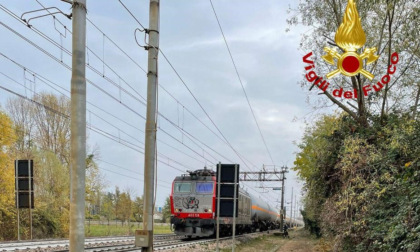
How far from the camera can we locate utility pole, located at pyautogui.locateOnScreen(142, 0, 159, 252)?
8.62m

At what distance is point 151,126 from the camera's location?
29.1ft

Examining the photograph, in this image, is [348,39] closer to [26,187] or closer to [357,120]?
[357,120]

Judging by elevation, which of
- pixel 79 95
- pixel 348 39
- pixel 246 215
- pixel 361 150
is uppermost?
pixel 348 39

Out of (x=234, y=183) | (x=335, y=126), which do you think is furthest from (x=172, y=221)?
(x=234, y=183)

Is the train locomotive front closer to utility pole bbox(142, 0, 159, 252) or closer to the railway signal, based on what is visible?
the railway signal

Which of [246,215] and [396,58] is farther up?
[396,58]

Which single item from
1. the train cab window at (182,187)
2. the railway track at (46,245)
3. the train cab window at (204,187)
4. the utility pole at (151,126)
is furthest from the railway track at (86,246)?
the utility pole at (151,126)

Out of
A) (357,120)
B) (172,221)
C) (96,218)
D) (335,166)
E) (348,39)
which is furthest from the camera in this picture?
(96,218)

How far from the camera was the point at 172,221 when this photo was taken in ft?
69.7

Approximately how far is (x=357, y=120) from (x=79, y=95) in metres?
10.8

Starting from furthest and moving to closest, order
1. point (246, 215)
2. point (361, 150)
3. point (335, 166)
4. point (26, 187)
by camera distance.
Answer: point (246, 215) < point (26, 187) < point (335, 166) < point (361, 150)

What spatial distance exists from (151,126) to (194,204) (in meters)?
13.2

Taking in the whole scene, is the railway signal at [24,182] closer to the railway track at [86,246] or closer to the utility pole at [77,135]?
the railway track at [86,246]

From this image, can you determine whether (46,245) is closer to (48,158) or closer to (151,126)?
(151,126)
